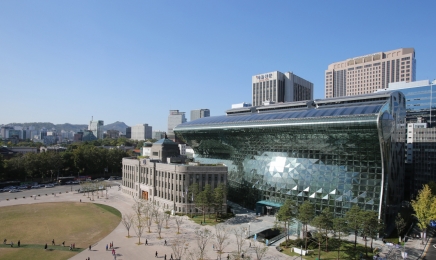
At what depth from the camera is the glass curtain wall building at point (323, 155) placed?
65.2 m

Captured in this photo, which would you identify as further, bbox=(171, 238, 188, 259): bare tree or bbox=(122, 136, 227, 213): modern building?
bbox=(122, 136, 227, 213): modern building

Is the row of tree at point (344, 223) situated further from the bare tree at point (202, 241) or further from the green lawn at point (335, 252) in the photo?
the bare tree at point (202, 241)

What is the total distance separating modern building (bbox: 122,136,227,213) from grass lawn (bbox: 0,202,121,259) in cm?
1383

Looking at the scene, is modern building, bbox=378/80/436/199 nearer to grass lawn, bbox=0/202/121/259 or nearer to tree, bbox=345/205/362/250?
tree, bbox=345/205/362/250

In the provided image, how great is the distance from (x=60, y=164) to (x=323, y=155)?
125996 millimetres

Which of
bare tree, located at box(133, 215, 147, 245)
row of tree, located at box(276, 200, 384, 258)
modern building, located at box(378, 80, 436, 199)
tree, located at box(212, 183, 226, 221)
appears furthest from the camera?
modern building, located at box(378, 80, 436, 199)

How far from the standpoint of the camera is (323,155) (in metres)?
74.8

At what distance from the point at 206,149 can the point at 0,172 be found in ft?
299

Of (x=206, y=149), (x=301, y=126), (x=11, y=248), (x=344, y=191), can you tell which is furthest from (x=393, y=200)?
(x=11, y=248)

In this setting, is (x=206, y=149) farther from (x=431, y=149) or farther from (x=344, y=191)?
(x=431, y=149)

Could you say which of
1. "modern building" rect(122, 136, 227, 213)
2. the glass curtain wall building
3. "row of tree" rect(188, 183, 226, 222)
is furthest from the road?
the glass curtain wall building

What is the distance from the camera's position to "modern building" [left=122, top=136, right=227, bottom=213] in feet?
274

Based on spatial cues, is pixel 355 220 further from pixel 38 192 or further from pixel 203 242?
pixel 38 192

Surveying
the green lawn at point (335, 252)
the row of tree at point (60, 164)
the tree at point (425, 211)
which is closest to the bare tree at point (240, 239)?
the green lawn at point (335, 252)
